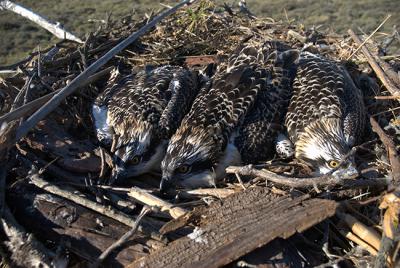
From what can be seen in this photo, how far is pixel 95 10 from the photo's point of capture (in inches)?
622

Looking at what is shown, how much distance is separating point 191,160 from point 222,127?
0.41 metres

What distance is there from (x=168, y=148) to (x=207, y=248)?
1387mm

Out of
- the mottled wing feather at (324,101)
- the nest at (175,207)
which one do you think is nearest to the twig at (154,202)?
the nest at (175,207)

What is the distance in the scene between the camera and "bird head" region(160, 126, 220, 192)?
420cm

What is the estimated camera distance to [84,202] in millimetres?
3586

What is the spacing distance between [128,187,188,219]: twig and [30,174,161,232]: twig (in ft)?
0.70

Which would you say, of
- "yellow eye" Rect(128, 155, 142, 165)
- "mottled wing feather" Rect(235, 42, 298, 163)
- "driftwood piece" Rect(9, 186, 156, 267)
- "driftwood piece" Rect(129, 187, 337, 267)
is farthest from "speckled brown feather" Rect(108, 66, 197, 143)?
"driftwood piece" Rect(129, 187, 337, 267)

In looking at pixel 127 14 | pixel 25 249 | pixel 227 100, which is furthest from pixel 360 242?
pixel 127 14

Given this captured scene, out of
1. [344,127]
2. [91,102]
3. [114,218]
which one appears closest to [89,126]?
[91,102]

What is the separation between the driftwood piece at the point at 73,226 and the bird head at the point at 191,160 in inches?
32.1

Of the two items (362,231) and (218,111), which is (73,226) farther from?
(362,231)

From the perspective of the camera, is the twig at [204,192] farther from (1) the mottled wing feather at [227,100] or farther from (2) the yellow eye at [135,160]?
(1) the mottled wing feather at [227,100]

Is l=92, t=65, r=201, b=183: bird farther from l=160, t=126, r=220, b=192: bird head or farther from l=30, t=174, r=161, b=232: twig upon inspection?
l=30, t=174, r=161, b=232: twig

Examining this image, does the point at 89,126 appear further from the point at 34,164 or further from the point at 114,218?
the point at 114,218
